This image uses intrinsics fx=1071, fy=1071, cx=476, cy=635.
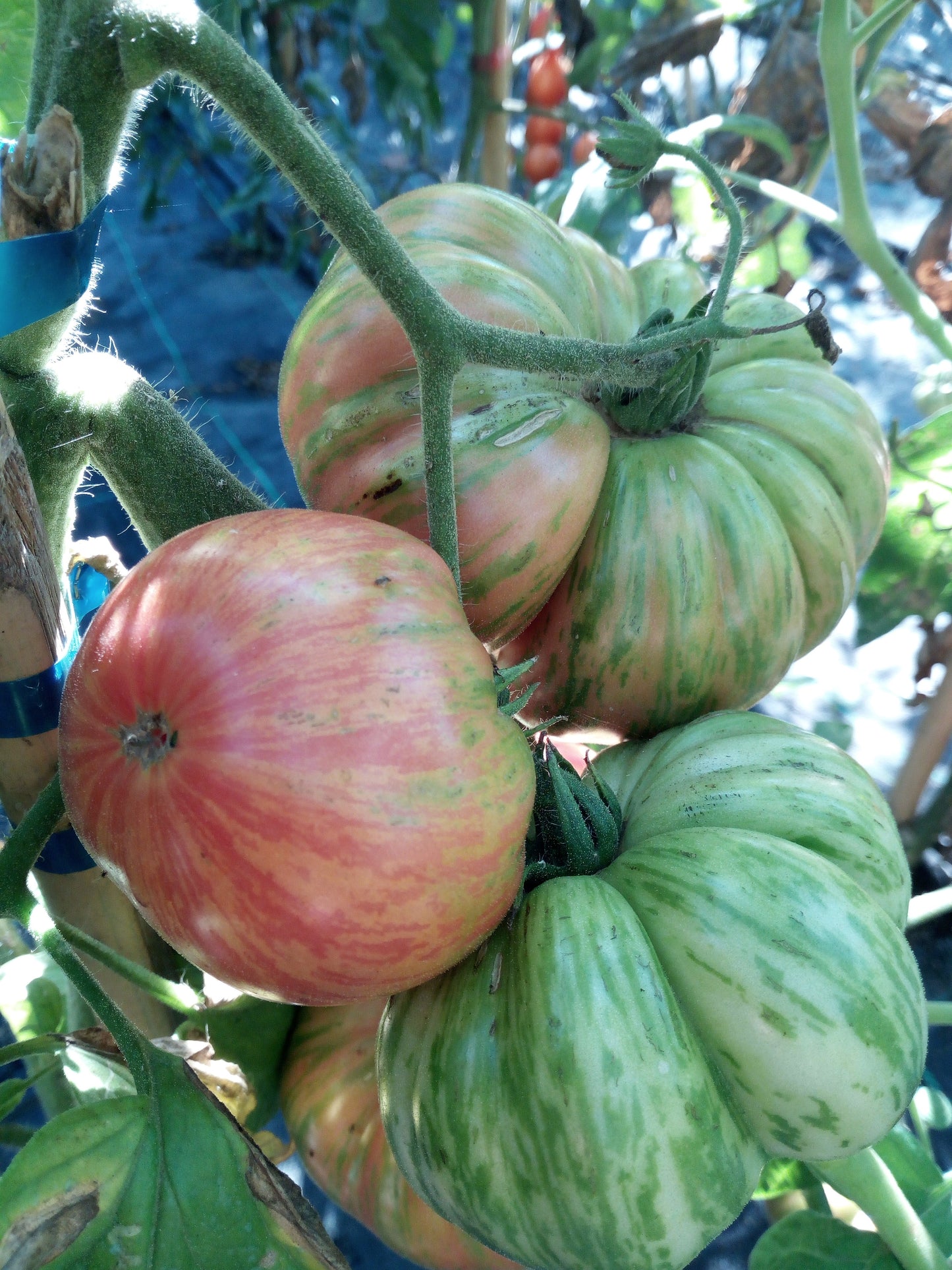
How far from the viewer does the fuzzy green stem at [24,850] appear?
25.3 inches

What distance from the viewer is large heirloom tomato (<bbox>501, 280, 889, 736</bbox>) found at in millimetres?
740

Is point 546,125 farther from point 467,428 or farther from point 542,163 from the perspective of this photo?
point 467,428

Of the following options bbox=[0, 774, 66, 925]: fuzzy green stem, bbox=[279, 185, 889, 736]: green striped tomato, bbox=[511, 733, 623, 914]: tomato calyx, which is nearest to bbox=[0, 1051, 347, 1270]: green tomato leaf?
bbox=[0, 774, 66, 925]: fuzzy green stem

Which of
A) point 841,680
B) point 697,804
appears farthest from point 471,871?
point 841,680

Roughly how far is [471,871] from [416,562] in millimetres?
156

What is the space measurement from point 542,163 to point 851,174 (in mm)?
2042

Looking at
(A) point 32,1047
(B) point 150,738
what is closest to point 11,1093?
(A) point 32,1047

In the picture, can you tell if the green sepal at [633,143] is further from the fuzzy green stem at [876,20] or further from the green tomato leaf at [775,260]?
the green tomato leaf at [775,260]

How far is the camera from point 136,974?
0.71m

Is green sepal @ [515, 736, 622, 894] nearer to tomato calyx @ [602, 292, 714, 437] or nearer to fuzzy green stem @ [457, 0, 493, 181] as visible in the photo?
tomato calyx @ [602, 292, 714, 437]

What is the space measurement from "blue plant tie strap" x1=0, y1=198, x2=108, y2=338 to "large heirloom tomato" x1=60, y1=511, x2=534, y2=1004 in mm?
160

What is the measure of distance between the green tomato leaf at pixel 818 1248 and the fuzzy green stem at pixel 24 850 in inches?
28.0

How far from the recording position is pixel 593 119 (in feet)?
14.6

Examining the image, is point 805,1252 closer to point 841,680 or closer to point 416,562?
point 416,562
